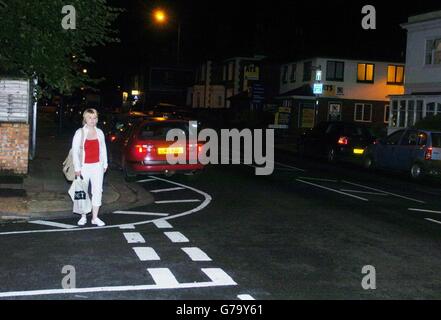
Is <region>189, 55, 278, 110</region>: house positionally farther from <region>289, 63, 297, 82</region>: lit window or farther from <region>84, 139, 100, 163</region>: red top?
<region>84, 139, 100, 163</region>: red top

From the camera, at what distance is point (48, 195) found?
1233cm

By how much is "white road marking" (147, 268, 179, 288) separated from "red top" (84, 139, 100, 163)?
3.14 meters

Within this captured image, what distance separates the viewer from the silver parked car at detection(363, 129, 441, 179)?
61.1ft

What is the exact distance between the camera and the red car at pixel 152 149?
47.8ft

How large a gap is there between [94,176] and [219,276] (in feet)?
12.1

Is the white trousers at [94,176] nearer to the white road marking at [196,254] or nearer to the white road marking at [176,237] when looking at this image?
the white road marking at [176,237]

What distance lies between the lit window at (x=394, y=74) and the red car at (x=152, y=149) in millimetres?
32734

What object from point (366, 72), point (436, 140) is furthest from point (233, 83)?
point (436, 140)

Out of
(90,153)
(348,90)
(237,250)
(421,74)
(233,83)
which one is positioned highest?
(233,83)

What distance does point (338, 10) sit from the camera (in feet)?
201

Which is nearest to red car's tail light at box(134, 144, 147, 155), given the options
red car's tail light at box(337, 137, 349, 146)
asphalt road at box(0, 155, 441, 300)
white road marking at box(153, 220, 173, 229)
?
asphalt road at box(0, 155, 441, 300)

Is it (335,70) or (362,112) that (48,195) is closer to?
(335,70)

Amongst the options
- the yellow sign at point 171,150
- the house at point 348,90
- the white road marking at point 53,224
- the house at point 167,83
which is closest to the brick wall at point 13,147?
the yellow sign at point 171,150
